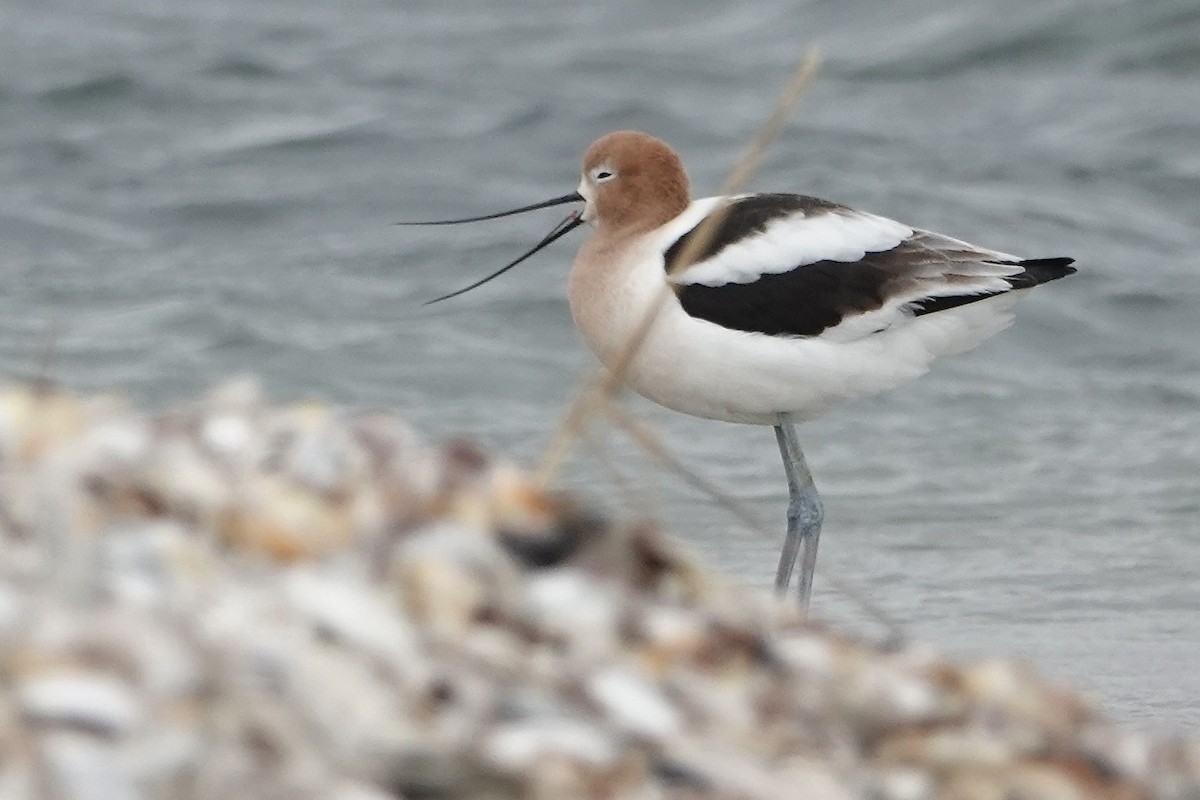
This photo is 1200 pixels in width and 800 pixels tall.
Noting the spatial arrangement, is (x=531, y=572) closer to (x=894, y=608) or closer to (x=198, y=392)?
(x=894, y=608)

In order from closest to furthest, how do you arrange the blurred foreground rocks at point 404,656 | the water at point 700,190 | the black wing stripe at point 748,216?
the blurred foreground rocks at point 404,656 < the black wing stripe at point 748,216 < the water at point 700,190

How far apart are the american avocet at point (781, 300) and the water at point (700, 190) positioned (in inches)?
24.3

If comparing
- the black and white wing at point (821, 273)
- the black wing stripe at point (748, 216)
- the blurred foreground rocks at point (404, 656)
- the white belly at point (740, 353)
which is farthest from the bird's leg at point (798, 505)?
the blurred foreground rocks at point (404, 656)

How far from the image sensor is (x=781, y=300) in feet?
18.7

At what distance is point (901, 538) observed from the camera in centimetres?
691

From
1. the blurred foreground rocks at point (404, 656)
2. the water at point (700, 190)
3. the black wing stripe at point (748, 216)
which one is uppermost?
the black wing stripe at point (748, 216)

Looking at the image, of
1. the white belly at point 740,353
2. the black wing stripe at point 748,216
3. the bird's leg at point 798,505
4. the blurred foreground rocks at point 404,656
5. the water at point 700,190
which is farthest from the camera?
the water at point 700,190

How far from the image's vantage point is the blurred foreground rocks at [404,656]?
2.47m

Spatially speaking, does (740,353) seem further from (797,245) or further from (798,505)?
(798,505)

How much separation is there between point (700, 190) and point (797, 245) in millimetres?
5434

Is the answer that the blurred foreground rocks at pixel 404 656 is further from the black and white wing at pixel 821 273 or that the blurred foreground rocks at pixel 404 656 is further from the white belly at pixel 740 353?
the black and white wing at pixel 821 273

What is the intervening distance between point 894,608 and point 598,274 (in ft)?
4.29

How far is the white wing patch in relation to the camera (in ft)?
18.6

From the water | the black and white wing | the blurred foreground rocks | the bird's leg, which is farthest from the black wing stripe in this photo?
the blurred foreground rocks
